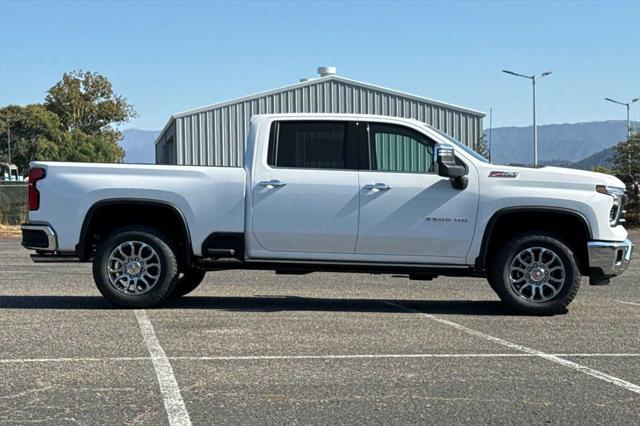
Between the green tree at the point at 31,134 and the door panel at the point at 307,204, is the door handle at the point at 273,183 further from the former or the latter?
the green tree at the point at 31,134

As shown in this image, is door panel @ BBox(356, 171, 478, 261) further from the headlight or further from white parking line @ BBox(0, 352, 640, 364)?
white parking line @ BBox(0, 352, 640, 364)

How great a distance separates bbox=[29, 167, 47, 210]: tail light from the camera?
949 cm

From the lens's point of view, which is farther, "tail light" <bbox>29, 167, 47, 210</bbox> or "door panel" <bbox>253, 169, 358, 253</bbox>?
"tail light" <bbox>29, 167, 47, 210</bbox>

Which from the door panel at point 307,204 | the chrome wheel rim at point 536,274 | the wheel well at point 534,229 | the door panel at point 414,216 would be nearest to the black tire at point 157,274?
the door panel at point 307,204

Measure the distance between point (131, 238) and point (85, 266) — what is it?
6395 mm

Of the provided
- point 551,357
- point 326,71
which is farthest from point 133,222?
point 326,71

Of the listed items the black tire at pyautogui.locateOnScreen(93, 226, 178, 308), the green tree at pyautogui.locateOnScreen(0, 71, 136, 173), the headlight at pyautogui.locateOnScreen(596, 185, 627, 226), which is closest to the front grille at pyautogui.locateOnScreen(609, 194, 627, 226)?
the headlight at pyautogui.locateOnScreen(596, 185, 627, 226)

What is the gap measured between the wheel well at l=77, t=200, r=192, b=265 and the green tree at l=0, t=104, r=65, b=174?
79405mm

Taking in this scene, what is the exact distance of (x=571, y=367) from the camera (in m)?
6.64

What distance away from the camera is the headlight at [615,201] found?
9.29m

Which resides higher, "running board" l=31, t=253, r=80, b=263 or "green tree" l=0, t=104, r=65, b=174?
"green tree" l=0, t=104, r=65, b=174

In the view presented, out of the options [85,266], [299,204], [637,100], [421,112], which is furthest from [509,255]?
[637,100]

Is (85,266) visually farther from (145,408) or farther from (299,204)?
(145,408)

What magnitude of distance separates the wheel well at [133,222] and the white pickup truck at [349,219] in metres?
0.03
